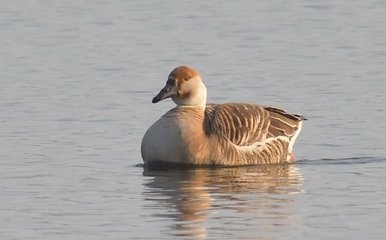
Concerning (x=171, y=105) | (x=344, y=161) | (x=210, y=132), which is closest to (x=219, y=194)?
(x=210, y=132)

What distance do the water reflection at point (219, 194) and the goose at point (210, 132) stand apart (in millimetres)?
201

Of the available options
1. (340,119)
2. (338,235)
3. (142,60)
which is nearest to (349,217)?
(338,235)

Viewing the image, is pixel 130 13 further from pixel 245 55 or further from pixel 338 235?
pixel 338 235

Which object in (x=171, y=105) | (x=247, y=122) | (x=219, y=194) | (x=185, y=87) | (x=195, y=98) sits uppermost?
(x=185, y=87)

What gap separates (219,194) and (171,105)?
6318 millimetres

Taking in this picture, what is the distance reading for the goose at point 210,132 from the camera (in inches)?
682

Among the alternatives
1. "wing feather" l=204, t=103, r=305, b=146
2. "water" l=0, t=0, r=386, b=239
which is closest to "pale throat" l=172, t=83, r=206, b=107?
"wing feather" l=204, t=103, r=305, b=146

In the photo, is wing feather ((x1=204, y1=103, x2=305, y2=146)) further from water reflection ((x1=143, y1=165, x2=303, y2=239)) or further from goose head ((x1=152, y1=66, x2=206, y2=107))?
water reflection ((x1=143, y1=165, x2=303, y2=239))

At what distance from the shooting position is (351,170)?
1698 centimetres

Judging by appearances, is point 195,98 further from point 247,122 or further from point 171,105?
point 171,105

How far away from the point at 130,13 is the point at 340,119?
1134 cm

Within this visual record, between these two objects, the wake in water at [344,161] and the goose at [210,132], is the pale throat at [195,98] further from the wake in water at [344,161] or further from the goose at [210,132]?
the wake in water at [344,161]

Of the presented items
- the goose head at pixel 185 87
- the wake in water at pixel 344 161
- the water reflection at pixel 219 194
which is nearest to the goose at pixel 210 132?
the goose head at pixel 185 87

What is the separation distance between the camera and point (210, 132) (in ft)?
57.8
